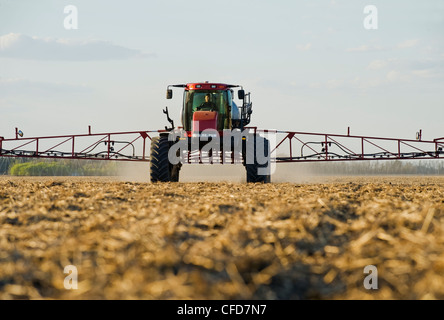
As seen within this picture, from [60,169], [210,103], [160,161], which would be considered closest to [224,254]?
[160,161]

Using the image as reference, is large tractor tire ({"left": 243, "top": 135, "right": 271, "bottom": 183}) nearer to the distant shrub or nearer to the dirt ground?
the dirt ground

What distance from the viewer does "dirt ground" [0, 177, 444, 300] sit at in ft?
12.4

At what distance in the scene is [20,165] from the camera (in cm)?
5225

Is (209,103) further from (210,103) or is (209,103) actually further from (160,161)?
(160,161)

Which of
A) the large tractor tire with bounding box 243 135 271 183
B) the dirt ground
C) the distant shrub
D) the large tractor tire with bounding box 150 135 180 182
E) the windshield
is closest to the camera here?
the dirt ground

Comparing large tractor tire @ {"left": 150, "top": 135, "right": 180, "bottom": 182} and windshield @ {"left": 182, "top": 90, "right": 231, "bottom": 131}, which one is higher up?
windshield @ {"left": 182, "top": 90, "right": 231, "bottom": 131}

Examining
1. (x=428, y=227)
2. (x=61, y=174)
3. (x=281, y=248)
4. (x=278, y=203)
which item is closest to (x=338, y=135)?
(x=278, y=203)

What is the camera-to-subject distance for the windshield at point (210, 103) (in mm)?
16203

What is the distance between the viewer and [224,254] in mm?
4387

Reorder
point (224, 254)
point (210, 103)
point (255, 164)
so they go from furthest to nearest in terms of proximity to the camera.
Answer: point (210, 103), point (255, 164), point (224, 254)

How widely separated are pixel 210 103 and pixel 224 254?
12.2m

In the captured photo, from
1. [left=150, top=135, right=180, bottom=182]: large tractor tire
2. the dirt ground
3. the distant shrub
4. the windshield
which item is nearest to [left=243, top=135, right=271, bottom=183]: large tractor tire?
the windshield

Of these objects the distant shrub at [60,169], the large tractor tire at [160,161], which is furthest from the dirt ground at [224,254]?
the distant shrub at [60,169]

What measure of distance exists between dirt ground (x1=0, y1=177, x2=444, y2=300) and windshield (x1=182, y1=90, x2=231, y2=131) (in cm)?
974
